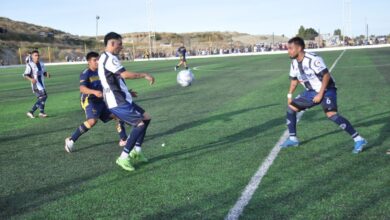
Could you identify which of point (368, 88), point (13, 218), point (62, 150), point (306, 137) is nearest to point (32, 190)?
point (13, 218)

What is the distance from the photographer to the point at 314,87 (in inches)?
287

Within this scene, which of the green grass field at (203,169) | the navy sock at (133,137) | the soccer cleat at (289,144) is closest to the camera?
the green grass field at (203,169)

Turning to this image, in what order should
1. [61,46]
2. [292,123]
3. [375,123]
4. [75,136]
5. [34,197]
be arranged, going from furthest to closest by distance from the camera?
[61,46], [375,123], [75,136], [292,123], [34,197]

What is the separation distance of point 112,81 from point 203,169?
6.13 ft

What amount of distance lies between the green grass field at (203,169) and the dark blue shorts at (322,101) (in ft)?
2.15

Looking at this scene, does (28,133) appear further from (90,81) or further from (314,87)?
(314,87)

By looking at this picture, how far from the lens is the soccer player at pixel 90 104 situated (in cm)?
793

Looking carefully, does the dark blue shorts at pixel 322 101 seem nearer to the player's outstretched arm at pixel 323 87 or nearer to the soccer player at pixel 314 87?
the soccer player at pixel 314 87

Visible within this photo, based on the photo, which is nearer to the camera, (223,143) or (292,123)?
(292,123)

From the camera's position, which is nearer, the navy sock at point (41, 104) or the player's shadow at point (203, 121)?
the player's shadow at point (203, 121)

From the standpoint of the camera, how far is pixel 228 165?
253 inches

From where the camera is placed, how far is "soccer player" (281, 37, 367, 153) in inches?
275

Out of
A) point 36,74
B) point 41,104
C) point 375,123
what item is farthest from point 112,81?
point 36,74

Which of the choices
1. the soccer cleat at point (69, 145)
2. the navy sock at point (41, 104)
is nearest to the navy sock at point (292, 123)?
the soccer cleat at point (69, 145)
